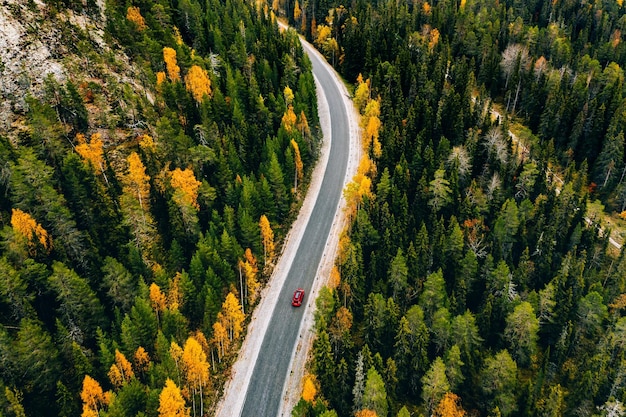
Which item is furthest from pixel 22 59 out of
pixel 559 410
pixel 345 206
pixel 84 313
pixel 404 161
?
pixel 559 410

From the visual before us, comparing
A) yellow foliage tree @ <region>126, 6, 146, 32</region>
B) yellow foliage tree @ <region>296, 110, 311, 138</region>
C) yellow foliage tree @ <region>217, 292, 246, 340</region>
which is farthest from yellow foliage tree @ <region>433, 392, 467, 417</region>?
yellow foliage tree @ <region>126, 6, 146, 32</region>

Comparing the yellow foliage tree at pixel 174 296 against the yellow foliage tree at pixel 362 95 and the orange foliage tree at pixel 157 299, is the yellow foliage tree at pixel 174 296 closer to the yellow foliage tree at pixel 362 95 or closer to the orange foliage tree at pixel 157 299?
the orange foliage tree at pixel 157 299

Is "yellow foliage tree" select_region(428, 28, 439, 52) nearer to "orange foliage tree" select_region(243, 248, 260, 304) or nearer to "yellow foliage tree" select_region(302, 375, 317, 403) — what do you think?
"orange foliage tree" select_region(243, 248, 260, 304)

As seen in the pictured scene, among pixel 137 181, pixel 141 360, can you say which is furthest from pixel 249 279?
pixel 137 181

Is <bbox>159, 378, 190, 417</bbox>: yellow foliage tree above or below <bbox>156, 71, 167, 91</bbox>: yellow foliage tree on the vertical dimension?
below

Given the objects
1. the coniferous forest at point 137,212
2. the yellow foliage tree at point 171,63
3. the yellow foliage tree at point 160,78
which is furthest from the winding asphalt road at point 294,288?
the yellow foliage tree at point 160,78
